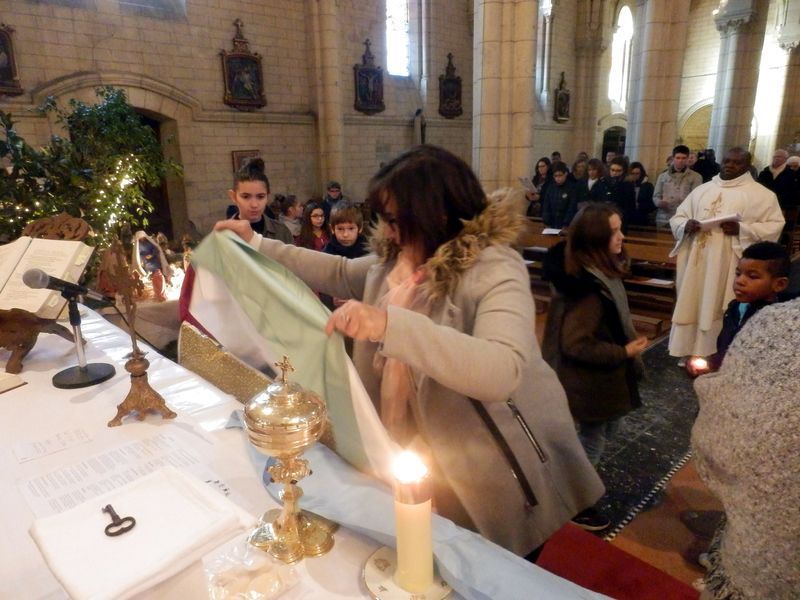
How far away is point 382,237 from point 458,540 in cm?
90

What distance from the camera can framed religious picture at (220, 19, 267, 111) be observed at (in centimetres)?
957

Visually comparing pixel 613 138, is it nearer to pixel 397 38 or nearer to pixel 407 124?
pixel 407 124

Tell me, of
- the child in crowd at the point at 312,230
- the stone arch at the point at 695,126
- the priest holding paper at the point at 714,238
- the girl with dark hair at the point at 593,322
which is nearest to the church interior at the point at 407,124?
the priest holding paper at the point at 714,238

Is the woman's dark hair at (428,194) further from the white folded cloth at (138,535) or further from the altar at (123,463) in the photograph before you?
the white folded cloth at (138,535)

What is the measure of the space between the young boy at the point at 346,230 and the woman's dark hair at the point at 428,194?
211cm

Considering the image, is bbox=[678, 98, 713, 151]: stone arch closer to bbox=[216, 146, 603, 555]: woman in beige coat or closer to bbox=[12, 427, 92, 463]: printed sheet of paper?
bbox=[216, 146, 603, 555]: woman in beige coat

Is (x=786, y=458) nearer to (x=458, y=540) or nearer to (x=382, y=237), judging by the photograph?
(x=458, y=540)

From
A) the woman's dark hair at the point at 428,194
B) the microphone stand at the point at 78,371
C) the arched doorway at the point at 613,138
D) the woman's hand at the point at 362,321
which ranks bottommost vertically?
the microphone stand at the point at 78,371

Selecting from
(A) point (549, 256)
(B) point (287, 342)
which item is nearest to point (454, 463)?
(B) point (287, 342)

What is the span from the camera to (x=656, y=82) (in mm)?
8086

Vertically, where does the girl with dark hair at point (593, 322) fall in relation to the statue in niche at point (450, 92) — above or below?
below

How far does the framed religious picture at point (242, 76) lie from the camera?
9570 millimetres

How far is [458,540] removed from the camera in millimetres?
1063

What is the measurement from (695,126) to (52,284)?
21.8 meters
